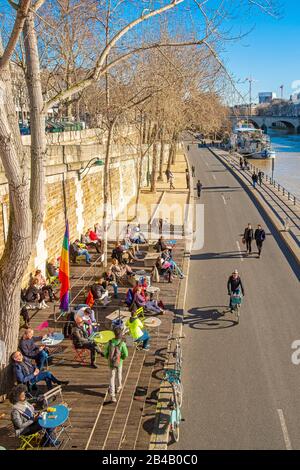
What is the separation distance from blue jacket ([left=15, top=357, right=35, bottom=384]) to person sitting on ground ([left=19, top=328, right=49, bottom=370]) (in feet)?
1.26

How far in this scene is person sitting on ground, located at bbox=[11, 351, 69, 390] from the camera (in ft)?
27.6

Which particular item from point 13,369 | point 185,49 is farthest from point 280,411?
point 185,49

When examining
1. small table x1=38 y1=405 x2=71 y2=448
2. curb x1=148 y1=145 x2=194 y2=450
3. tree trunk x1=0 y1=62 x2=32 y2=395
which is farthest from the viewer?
curb x1=148 y1=145 x2=194 y2=450

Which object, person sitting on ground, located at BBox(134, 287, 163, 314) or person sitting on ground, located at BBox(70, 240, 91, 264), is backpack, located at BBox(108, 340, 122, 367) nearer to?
person sitting on ground, located at BBox(134, 287, 163, 314)

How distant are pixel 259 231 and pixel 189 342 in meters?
8.61

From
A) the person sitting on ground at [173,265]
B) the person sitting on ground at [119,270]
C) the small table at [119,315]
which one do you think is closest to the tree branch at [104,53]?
the small table at [119,315]

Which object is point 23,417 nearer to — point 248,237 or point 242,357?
point 242,357

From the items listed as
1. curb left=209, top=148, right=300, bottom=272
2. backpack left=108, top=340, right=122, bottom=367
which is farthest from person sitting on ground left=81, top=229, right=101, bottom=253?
backpack left=108, top=340, right=122, bottom=367

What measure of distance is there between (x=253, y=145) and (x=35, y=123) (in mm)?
79301

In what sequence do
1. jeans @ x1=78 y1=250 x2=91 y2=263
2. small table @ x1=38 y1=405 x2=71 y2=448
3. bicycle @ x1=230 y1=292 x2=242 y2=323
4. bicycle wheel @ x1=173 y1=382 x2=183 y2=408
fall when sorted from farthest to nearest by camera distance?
1. jeans @ x1=78 y1=250 x2=91 y2=263
2. bicycle @ x1=230 y1=292 x2=242 y2=323
3. bicycle wheel @ x1=173 y1=382 x2=183 y2=408
4. small table @ x1=38 y1=405 x2=71 y2=448

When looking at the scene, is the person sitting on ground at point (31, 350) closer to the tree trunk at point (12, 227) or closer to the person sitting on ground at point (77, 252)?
the tree trunk at point (12, 227)

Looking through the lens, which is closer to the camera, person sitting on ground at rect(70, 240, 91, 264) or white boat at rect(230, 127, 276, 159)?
person sitting on ground at rect(70, 240, 91, 264)

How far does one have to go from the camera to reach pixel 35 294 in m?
12.9

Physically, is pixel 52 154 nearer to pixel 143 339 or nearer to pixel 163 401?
pixel 143 339
